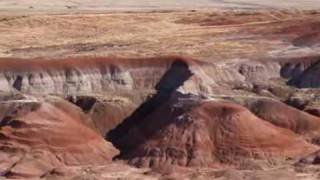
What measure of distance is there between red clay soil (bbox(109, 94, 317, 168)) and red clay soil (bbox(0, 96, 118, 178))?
5.92 feet

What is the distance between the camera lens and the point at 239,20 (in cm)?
9181

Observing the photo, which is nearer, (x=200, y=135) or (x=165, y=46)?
(x=200, y=135)

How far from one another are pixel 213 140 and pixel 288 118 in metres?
4.76

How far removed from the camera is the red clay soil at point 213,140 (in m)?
49.6

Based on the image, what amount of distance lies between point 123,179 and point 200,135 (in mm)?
4776

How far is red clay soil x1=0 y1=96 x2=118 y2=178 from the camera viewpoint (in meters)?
49.6

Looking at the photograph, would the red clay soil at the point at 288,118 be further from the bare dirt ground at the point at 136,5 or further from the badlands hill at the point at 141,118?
the bare dirt ground at the point at 136,5

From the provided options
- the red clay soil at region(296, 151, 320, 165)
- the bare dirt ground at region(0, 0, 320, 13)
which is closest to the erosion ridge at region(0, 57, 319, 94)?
the red clay soil at region(296, 151, 320, 165)

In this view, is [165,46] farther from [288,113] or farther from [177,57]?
[288,113]

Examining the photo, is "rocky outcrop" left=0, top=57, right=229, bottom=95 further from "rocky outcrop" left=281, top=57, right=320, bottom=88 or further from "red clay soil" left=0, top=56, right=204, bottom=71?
"rocky outcrop" left=281, top=57, right=320, bottom=88

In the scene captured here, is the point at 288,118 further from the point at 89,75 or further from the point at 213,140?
the point at 89,75

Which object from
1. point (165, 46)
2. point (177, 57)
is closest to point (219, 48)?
point (165, 46)

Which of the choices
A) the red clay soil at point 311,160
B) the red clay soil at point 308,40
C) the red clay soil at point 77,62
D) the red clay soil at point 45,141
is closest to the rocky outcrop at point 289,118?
the red clay soil at point 311,160

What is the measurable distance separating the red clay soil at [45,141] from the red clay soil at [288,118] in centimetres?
778
